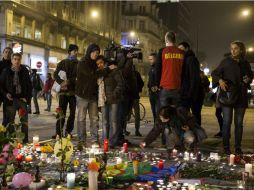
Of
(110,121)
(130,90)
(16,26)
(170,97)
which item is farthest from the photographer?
(16,26)

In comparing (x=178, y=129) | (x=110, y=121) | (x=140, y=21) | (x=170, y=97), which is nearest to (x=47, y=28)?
(x=110, y=121)

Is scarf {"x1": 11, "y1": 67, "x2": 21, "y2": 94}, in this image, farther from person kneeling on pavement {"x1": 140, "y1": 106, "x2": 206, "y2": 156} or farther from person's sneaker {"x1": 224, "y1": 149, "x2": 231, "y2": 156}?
person's sneaker {"x1": 224, "y1": 149, "x2": 231, "y2": 156}

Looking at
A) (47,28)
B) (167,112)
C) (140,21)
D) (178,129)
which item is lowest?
(178,129)

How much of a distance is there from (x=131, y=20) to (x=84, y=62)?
8053cm

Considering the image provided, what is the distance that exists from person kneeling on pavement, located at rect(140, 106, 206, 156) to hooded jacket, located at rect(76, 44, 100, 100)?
171 cm

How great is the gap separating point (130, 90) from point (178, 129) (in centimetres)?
218

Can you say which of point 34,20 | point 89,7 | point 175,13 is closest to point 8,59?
point 34,20

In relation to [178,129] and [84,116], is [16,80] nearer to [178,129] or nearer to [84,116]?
[84,116]

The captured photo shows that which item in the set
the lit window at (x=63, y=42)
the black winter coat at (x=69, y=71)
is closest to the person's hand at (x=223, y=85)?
the black winter coat at (x=69, y=71)

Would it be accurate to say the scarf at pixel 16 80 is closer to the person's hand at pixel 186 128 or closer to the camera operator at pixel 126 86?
the camera operator at pixel 126 86

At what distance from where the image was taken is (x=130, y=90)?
10609mm

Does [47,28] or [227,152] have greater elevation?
[47,28]

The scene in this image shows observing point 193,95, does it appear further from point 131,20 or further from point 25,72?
point 131,20

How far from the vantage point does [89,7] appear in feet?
182
